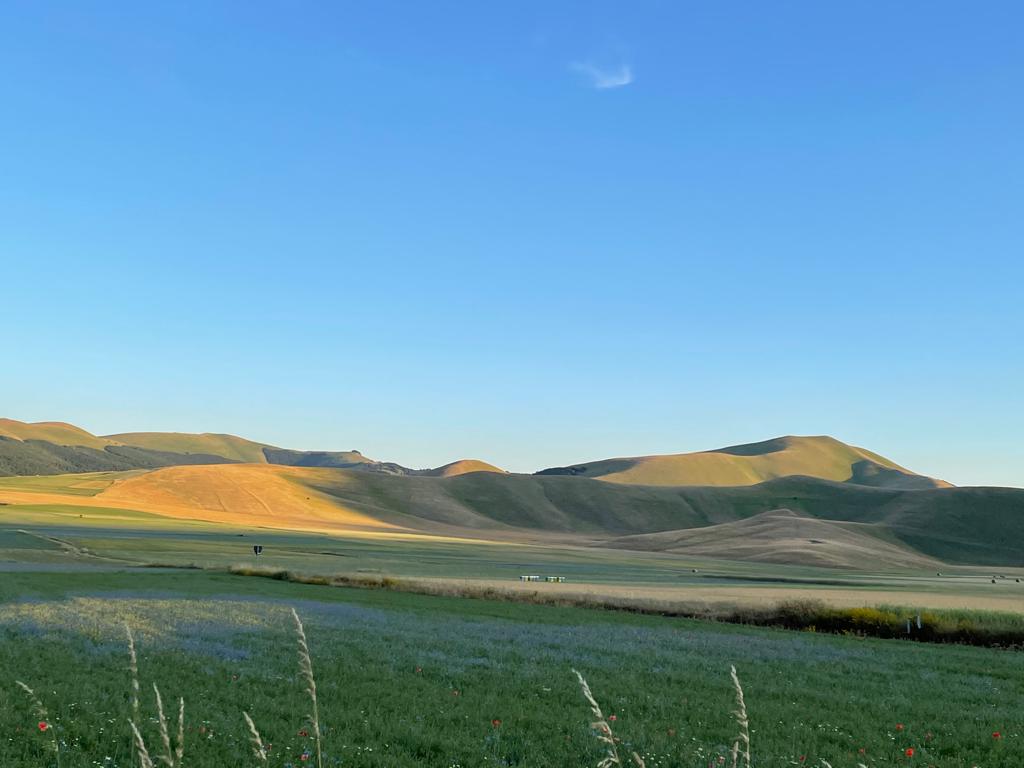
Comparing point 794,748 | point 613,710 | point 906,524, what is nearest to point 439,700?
point 613,710

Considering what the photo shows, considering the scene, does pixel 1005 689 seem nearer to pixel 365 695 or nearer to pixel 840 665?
pixel 840 665

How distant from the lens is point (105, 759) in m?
11.0

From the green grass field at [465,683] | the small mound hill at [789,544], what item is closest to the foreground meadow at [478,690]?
the green grass field at [465,683]

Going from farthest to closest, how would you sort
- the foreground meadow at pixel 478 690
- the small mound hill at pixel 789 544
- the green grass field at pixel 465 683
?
the small mound hill at pixel 789 544
the green grass field at pixel 465 683
the foreground meadow at pixel 478 690

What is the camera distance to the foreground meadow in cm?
1261

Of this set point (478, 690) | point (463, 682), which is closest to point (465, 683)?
point (463, 682)

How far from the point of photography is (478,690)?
17656 mm

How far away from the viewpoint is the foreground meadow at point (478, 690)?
1261 cm

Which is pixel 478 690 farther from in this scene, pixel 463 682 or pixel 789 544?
pixel 789 544

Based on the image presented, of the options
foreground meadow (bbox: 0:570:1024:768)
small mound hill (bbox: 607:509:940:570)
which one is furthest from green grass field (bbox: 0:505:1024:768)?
small mound hill (bbox: 607:509:940:570)

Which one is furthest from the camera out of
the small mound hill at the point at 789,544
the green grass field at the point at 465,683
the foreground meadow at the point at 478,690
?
the small mound hill at the point at 789,544

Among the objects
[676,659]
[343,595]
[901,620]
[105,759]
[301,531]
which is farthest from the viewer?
[301,531]

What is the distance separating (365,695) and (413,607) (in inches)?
876

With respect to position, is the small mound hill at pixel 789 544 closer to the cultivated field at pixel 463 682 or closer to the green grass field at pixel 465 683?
the cultivated field at pixel 463 682
